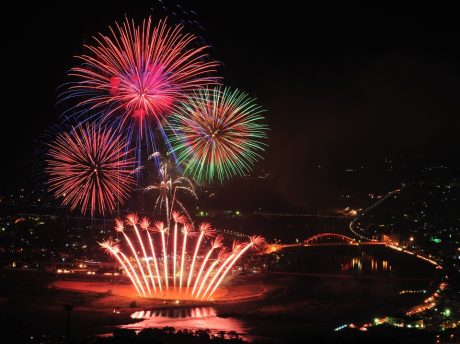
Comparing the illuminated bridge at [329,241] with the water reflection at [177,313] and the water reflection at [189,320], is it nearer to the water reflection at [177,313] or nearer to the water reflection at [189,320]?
the water reflection at [177,313]

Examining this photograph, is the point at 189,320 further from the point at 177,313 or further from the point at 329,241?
the point at 329,241

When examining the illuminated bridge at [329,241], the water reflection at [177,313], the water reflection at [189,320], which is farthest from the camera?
the illuminated bridge at [329,241]

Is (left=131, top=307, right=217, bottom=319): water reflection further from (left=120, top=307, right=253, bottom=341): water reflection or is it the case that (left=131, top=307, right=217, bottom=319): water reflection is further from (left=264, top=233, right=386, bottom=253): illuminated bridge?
(left=264, top=233, right=386, bottom=253): illuminated bridge

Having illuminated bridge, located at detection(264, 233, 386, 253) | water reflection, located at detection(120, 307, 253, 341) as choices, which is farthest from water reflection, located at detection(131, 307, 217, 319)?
illuminated bridge, located at detection(264, 233, 386, 253)

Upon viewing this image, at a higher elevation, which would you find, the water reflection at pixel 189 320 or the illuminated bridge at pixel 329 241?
the illuminated bridge at pixel 329 241

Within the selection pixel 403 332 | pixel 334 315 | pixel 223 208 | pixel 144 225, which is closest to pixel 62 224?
pixel 144 225

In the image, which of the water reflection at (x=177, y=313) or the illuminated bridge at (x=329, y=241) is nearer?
the water reflection at (x=177, y=313)

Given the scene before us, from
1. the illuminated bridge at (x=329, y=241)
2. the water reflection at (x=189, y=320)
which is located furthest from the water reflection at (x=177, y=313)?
the illuminated bridge at (x=329, y=241)

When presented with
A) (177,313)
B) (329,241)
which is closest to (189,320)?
(177,313)
